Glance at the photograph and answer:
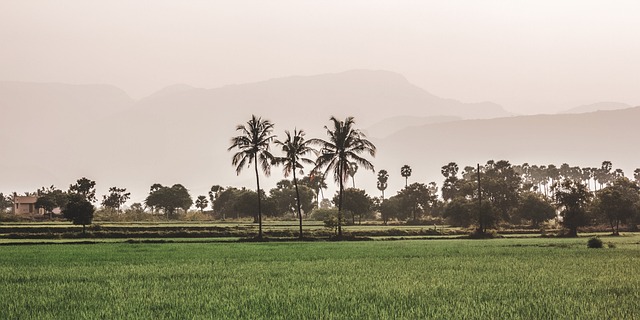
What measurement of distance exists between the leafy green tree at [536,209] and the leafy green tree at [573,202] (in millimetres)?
28871

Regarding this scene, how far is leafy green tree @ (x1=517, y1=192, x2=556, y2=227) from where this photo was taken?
11244cm

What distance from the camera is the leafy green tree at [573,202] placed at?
76312 mm

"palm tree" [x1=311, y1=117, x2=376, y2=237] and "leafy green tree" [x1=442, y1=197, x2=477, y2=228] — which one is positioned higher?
"palm tree" [x1=311, y1=117, x2=376, y2=237]

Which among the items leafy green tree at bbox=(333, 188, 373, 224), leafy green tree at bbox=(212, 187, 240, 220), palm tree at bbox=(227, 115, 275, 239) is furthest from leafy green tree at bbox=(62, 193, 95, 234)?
leafy green tree at bbox=(212, 187, 240, 220)

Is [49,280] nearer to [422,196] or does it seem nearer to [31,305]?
[31,305]

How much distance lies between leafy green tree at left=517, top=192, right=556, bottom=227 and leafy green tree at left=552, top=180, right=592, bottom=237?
1137 inches

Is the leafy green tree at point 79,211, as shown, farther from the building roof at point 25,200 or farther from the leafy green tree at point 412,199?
the building roof at point 25,200

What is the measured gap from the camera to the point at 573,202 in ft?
260

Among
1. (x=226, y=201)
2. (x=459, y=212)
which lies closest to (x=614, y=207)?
(x=459, y=212)

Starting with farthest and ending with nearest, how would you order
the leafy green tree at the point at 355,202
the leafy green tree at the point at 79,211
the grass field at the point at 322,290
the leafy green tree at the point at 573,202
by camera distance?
the leafy green tree at the point at 355,202 < the leafy green tree at the point at 573,202 < the leafy green tree at the point at 79,211 < the grass field at the point at 322,290

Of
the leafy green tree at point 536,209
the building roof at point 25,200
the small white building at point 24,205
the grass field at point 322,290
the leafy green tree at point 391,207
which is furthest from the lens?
the building roof at point 25,200

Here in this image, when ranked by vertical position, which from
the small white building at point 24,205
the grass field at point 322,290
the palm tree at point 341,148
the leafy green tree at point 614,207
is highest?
the palm tree at point 341,148

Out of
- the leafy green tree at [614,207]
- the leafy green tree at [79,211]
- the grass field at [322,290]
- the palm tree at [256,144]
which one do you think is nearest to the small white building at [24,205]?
the leafy green tree at [79,211]

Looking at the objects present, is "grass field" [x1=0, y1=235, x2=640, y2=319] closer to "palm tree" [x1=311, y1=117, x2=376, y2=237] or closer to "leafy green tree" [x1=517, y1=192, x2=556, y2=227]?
"palm tree" [x1=311, y1=117, x2=376, y2=237]
